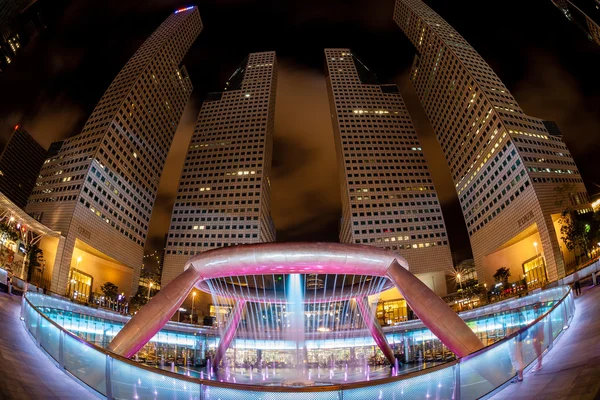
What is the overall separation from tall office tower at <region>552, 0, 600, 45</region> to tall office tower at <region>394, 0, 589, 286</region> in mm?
33676

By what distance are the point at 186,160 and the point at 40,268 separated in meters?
73.0

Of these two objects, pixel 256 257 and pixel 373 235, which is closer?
pixel 256 257

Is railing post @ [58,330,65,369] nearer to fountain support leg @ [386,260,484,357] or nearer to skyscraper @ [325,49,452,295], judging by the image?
fountain support leg @ [386,260,484,357]

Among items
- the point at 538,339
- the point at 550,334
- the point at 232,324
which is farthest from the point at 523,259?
the point at 538,339

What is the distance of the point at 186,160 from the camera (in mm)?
132500

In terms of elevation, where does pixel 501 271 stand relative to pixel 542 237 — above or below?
below

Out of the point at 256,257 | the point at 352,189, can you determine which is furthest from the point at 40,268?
the point at 352,189

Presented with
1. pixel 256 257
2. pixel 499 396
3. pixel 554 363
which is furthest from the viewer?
pixel 256 257

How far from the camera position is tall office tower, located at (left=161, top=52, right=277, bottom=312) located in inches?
4439

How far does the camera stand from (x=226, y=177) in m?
126

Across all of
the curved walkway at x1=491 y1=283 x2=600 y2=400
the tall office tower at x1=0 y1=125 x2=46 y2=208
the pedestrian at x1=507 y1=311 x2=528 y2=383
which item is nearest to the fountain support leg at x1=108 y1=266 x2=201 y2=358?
the curved walkway at x1=491 y1=283 x2=600 y2=400

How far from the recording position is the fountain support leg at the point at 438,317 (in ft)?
53.9

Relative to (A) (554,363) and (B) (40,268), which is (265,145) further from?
(A) (554,363)

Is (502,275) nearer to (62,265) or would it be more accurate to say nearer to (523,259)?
(523,259)
